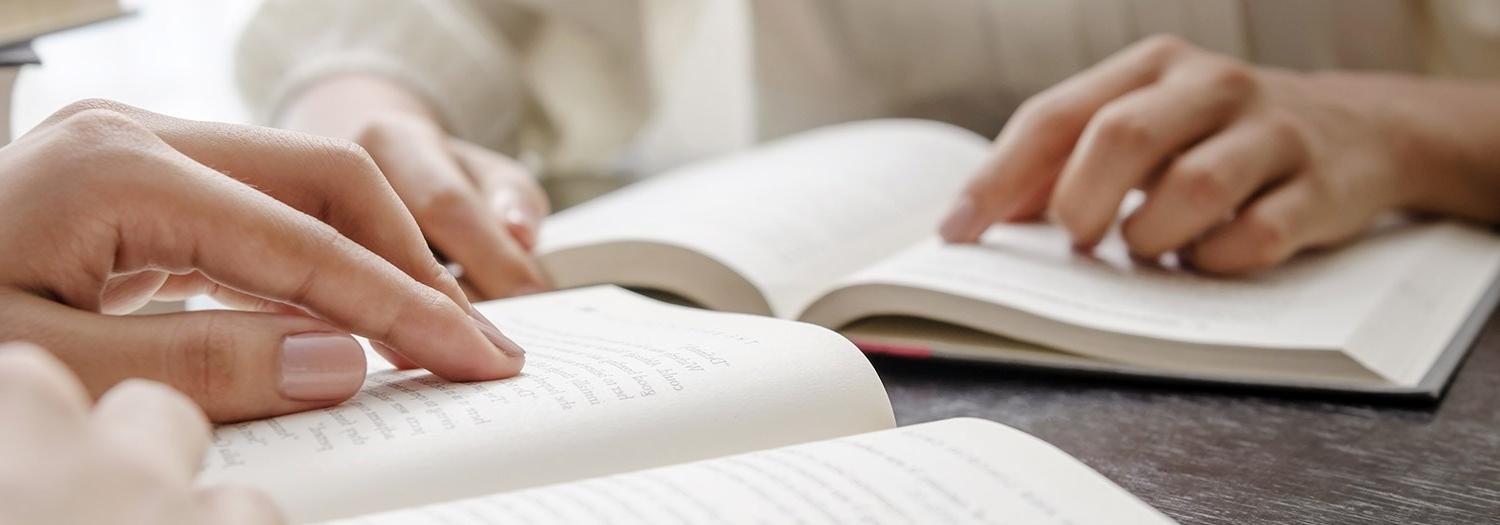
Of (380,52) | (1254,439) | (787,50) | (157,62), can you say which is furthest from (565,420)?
(157,62)

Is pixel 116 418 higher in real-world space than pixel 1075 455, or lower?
higher

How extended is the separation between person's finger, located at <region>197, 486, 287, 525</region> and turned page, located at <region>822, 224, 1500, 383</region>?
0.42 metres

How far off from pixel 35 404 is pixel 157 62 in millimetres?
1670

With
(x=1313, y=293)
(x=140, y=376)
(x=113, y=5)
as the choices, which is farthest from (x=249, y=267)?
(x=1313, y=293)

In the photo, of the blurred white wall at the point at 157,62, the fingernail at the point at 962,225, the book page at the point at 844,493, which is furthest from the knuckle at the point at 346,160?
the blurred white wall at the point at 157,62

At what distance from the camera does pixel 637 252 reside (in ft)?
2.38

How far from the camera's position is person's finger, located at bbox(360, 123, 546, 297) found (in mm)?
721

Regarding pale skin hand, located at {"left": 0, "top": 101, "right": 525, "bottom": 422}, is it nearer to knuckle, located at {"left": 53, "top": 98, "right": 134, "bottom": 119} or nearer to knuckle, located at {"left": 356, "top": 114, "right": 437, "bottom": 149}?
knuckle, located at {"left": 53, "top": 98, "right": 134, "bottom": 119}

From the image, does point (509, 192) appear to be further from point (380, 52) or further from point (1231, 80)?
point (1231, 80)

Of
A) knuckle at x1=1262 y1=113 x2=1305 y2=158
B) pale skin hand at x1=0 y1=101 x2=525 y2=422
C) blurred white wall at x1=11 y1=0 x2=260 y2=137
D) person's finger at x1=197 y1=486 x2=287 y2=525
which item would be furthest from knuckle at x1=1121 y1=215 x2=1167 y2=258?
blurred white wall at x1=11 y1=0 x2=260 y2=137

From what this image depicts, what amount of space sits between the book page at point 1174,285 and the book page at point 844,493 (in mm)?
288

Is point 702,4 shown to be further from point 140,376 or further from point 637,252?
point 140,376

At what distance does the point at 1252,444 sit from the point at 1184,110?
1.02 feet

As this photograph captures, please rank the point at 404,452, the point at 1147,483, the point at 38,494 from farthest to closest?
the point at 1147,483, the point at 404,452, the point at 38,494
